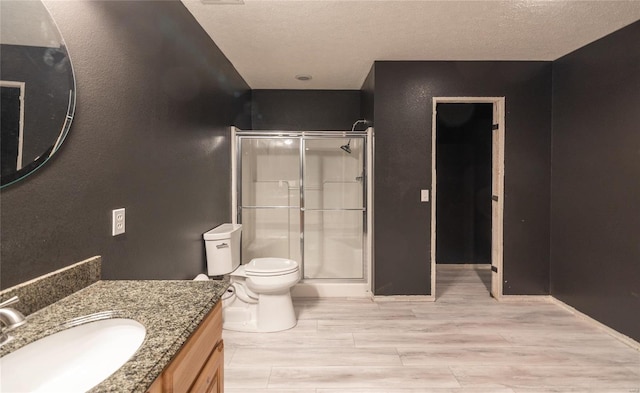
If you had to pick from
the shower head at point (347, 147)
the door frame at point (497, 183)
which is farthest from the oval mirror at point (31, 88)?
the door frame at point (497, 183)

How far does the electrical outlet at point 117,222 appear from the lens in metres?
1.53

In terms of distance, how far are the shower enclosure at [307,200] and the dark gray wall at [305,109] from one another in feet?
2.78

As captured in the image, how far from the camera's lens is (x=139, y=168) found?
1.75 meters

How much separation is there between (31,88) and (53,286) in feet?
2.09

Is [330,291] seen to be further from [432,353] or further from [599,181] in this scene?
[599,181]

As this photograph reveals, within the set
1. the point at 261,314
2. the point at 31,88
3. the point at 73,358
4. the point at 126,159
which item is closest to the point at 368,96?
the point at 261,314

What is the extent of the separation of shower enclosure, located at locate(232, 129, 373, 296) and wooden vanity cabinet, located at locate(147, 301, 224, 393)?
95.5 inches

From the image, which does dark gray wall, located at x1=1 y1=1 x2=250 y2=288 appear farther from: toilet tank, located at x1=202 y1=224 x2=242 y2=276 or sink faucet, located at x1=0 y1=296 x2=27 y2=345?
sink faucet, located at x1=0 y1=296 x2=27 y2=345

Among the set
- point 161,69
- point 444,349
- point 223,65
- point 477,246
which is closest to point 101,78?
point 161,69

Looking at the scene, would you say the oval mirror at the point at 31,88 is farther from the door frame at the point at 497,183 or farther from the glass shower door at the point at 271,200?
the door frame at the point at 497,183

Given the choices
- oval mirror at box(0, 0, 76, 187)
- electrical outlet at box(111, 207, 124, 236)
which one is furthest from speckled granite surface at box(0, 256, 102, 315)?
oval mirror at box(0, 0, 76, 187)

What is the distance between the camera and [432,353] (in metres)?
2.41

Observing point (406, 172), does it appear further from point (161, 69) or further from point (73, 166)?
point (73, 166)

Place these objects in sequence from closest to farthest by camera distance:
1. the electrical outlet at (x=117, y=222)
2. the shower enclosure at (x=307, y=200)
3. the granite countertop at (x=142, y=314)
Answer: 1. the granite countertop at (x=142, y=314)
2. the electrical outlet at (x=117, y=222)
3. the shower enclosure at (x=307, y=200)
